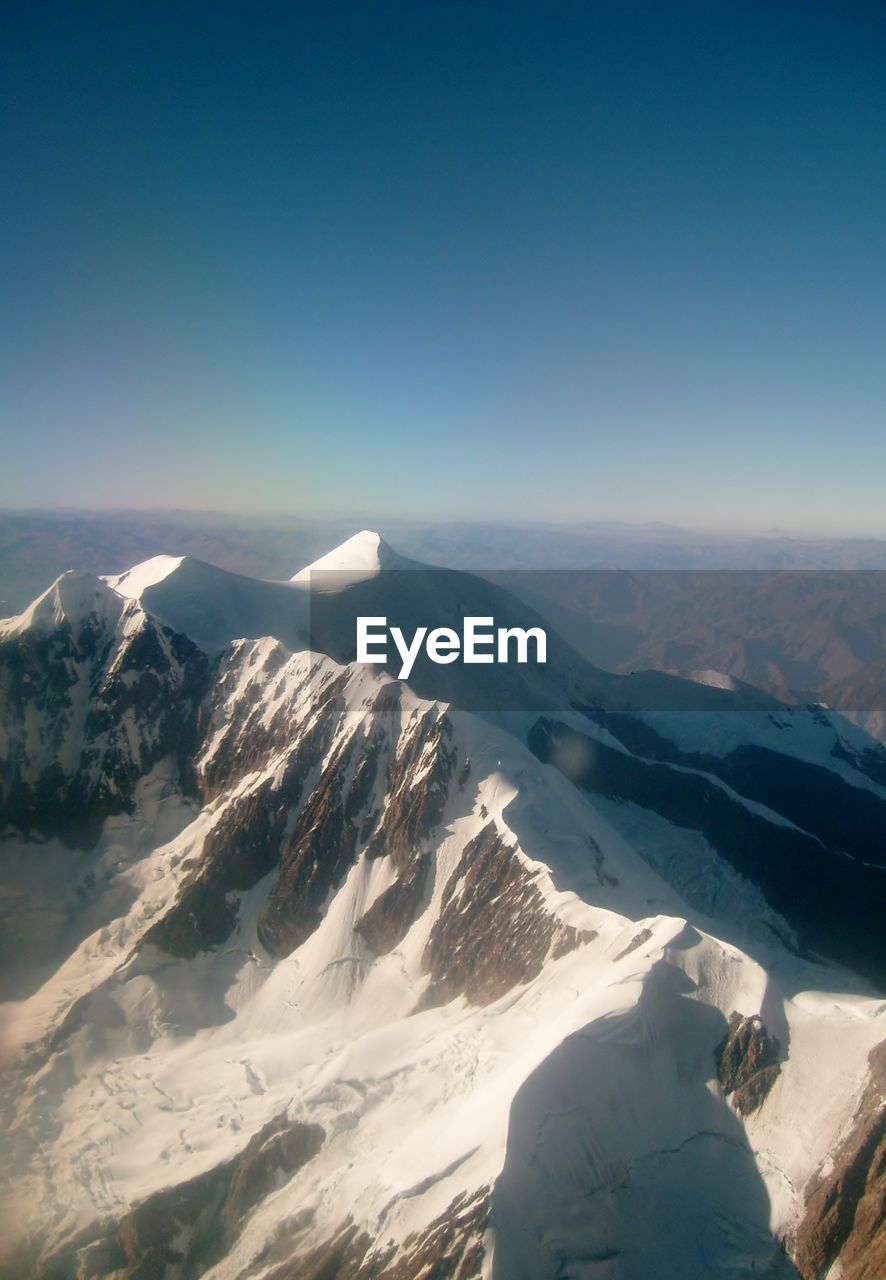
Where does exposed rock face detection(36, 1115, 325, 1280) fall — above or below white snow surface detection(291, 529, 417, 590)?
below

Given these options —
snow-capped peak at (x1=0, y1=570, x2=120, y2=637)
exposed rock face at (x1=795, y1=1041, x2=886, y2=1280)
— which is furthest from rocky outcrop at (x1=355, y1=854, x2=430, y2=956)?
snow-capped peak at (x1=0, y1=570, x2=120, y2=637)

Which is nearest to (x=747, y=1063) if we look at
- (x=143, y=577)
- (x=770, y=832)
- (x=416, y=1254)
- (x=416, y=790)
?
(x=416, y=1254)

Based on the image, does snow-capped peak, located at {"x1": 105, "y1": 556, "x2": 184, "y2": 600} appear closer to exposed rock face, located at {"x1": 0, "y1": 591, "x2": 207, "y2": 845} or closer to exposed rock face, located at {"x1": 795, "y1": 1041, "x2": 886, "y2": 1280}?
exposed rock face, located at {"x1": 0, "y1": 591, "x2": 207, "y2": 845}

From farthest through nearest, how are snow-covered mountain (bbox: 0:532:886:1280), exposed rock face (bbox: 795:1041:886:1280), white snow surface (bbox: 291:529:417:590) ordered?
1. white snow surface (bbox: 291:529:417:590)
2. snow-covered mountain (bbox: 0:532:886:1280)
3. exposed rock face (bbox: 795:1041:886:1280)

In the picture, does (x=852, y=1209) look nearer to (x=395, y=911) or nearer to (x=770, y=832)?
(x=395, y=911)

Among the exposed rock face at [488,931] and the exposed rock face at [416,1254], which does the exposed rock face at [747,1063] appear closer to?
the exposed rock face at [488,931]
